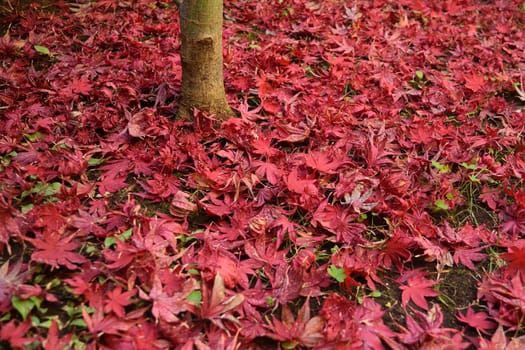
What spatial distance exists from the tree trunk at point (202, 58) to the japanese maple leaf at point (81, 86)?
0.49 metres

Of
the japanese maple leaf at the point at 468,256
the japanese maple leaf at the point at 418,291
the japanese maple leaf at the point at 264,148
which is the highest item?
the japanese maple leaf at the point at 264,148

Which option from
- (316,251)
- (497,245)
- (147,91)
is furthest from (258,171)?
(497,245)

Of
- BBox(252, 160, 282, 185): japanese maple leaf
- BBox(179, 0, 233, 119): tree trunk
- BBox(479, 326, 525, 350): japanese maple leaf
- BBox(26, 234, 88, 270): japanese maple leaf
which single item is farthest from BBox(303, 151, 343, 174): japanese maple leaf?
BBox(26, 234, 88, 270): japanese maple leaf

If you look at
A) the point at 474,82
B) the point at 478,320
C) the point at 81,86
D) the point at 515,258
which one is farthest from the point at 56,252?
the point at 474,82

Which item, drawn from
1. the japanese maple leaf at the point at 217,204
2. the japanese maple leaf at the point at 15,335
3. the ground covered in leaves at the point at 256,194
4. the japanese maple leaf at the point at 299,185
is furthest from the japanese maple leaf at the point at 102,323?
the japanese maple leaf at the point at 299,185

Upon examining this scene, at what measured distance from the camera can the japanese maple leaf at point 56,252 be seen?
1.55 metres

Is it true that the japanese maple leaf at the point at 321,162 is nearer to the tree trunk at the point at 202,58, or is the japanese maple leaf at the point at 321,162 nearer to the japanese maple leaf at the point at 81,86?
the tree trunk at the point at 202,58

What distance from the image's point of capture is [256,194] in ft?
6.50

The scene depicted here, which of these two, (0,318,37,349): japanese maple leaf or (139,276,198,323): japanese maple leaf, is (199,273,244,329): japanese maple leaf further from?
(0,318,37,349): japanese maple leaf

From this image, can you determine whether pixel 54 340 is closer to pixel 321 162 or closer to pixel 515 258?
pixel 321 162

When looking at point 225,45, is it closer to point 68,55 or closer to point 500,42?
point 68,55

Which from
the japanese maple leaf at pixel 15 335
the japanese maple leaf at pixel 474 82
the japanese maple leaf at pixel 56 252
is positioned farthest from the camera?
the japanese maple leaf at pixel 474 82

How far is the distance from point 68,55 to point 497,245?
233 centimetres

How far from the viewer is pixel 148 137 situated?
7.09ft
